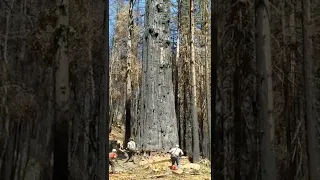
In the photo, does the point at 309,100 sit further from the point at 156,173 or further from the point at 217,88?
the point at 156,173

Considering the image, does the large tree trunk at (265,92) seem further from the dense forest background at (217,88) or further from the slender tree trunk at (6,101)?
the slender tree trunk at (6,101)

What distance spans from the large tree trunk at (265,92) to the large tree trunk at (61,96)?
4.15 ft

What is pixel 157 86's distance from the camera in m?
11.9

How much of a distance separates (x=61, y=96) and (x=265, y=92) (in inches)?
52.7

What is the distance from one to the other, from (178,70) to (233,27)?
18.6 meters

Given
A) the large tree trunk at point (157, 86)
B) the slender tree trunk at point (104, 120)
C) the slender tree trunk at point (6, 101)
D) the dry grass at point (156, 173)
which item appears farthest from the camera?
the large tree trunk at point (157, 86)

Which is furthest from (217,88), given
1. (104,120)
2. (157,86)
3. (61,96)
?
(157,86)

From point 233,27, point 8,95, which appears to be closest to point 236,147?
point 233,27

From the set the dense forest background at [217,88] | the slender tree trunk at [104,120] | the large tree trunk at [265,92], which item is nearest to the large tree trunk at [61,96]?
the dense forest background at [217,88]

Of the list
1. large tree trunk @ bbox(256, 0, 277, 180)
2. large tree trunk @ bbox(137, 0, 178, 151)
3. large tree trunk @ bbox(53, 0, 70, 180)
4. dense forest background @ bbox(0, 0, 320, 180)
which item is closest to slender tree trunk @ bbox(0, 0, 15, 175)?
dense forest background @ bbox(0, 0, 320, 180)

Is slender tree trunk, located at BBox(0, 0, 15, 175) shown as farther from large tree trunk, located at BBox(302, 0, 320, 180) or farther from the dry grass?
the dry grass

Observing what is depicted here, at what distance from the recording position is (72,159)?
2.87m

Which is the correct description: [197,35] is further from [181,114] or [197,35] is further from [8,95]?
[8,95]

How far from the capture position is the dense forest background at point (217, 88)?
2859mm
